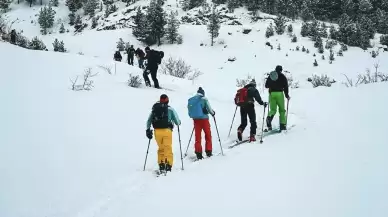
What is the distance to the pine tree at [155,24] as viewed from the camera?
1565 inches

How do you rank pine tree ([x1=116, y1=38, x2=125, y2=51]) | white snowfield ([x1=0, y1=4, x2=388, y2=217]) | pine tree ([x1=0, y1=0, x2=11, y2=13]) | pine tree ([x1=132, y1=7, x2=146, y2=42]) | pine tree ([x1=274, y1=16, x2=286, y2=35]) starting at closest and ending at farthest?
white snowfield ([x1=0, y1=4, x2=388, y2=217]) < pine tree ([x1=116, y1=38, x2=125, y2=51]) < pine tree ([x1=274, y1=16, x2=286, y2=35]) < pine tree ([x1=132, y1=7, x2=146, y2=42]) < pine tree ([x1=0, y1=0, x2=11, y2=13])

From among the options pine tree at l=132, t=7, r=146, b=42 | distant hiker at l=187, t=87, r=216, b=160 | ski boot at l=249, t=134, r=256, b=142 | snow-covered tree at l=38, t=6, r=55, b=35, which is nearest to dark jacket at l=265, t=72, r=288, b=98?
ski boot at l=249, t=134, r=256, b=142

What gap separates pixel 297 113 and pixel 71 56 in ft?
33.2

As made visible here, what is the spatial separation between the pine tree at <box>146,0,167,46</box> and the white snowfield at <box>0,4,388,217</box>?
26.3 meters

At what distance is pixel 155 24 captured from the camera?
131 feet

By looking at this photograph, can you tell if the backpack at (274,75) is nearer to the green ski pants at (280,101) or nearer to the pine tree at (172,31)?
the green ski pants at (280,101)

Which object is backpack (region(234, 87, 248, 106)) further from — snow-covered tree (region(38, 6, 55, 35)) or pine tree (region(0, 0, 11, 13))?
pine tree (region(0, 0, 11, 13))

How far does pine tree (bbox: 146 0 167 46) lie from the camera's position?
3975 centimetres

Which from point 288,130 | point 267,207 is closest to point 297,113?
point 288,130

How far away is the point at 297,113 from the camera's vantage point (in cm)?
→ 1170

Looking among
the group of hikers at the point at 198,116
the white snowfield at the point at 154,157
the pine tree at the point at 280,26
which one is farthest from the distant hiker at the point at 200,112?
the pine tree at the point at 280,26

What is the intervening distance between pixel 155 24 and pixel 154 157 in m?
34.0

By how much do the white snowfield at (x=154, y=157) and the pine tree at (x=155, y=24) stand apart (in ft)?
Result: 86.4

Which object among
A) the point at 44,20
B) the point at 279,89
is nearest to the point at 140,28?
the point at 44,20
